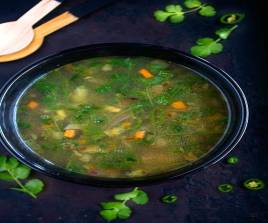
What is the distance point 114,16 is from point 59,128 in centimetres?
51

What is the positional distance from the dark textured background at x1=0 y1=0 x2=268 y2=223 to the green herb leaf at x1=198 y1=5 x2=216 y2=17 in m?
0.03

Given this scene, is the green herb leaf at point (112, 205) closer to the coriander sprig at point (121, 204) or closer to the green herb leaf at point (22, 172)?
the coriander sprig at point (121, 204)

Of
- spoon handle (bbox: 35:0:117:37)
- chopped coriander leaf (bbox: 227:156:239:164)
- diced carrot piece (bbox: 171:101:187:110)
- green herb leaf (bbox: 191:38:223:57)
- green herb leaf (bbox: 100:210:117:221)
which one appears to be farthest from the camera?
spoon handle (bbox: 35:0:117:37)

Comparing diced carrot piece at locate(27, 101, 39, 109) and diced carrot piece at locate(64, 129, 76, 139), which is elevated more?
diced carrot piece at locate(27, 101, 39, 109)

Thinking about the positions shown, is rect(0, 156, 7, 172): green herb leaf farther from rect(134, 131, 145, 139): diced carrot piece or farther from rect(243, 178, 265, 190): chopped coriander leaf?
rect(243, 178, 265, 190): chopped coriander leaf

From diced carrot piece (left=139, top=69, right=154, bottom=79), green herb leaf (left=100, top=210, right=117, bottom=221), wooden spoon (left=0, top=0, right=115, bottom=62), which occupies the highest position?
wooden spoon (left=0, top=0, right=115, bottom=62)

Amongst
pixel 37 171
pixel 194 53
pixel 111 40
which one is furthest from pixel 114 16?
pixel 37 171

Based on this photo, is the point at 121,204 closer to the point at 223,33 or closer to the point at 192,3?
the point at 223,33

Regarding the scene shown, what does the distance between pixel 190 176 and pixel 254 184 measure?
13 cm

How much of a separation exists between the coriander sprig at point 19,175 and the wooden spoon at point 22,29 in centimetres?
40

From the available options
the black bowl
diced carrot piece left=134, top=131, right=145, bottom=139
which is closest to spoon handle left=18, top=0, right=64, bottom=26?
the black bowl

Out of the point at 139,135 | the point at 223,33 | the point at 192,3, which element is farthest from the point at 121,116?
the point at 192,3

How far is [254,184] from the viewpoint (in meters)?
1.08

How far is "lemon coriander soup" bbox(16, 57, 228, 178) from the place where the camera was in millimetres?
1139
